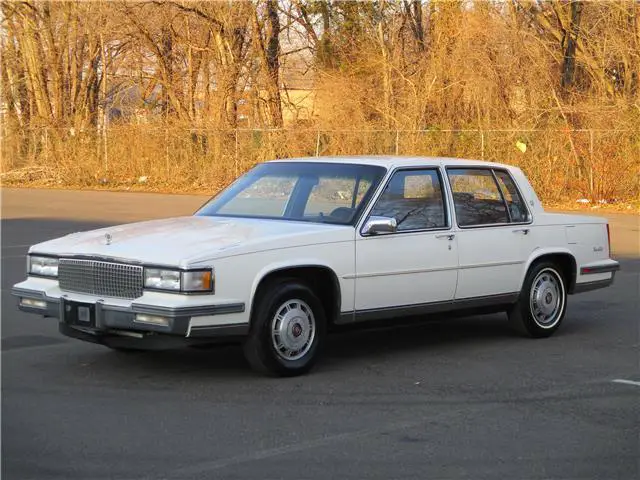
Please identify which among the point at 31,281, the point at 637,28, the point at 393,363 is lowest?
the point at 393,363

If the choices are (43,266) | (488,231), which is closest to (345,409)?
(43,266)

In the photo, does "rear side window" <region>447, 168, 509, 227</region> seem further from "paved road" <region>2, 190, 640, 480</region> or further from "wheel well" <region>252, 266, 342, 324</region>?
"wheel well" <region>252, 266, 342, 324</region>

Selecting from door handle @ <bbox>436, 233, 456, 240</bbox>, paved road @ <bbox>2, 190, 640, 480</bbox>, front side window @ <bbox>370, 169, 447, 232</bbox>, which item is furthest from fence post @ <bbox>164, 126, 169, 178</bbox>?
door handle @ <bbox>436, 233, 456, 240</bbox>

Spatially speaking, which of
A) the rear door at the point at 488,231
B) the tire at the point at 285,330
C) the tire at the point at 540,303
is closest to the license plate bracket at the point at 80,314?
the tire at the point at 285,330

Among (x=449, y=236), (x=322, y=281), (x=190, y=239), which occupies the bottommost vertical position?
(x=322, y=281)

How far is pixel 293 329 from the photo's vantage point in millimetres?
7871

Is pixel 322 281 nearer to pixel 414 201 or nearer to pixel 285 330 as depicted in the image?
pixel 285 330

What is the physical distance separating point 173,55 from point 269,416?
3429 centimetres

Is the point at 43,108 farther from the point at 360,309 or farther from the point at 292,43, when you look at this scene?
the point at 360,309

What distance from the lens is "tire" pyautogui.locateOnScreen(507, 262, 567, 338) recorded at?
31.3ft

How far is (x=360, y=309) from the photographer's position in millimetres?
8281

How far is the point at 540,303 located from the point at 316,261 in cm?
263

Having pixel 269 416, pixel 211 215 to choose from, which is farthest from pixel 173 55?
pixel 269 416

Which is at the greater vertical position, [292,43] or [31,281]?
[292,43]
